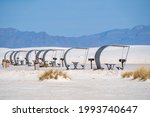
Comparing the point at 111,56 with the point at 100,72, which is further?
the point at 111,56

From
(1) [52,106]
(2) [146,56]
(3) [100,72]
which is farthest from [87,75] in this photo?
(2) [146,56]

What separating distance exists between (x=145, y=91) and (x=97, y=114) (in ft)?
20.9

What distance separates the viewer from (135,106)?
9.95 m

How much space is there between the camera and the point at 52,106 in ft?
33.8

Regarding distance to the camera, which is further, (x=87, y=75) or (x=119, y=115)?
(x=87, y=75)

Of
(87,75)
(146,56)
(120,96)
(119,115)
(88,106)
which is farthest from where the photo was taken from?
(146,56)

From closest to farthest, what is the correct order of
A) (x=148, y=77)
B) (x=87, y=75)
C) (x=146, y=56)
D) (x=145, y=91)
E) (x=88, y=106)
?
(x=88, y=106)
(x=145, y=91)
(x=148, y=77)
(x=87, y=75)
(x=146, y=56)

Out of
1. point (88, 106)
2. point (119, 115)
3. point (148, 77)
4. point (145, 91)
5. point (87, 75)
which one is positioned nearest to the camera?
point (119, 115)

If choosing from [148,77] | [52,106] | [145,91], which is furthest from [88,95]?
[148,77]

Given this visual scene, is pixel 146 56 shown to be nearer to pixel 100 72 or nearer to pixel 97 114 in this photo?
pixel 100 72

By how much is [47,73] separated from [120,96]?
829cm

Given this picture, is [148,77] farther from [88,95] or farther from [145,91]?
[88,95]

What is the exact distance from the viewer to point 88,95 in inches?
564

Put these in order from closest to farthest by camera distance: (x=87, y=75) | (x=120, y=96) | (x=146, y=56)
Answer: (x=120, y=96)
(x=87, y=75)
(x=146, y=56)
